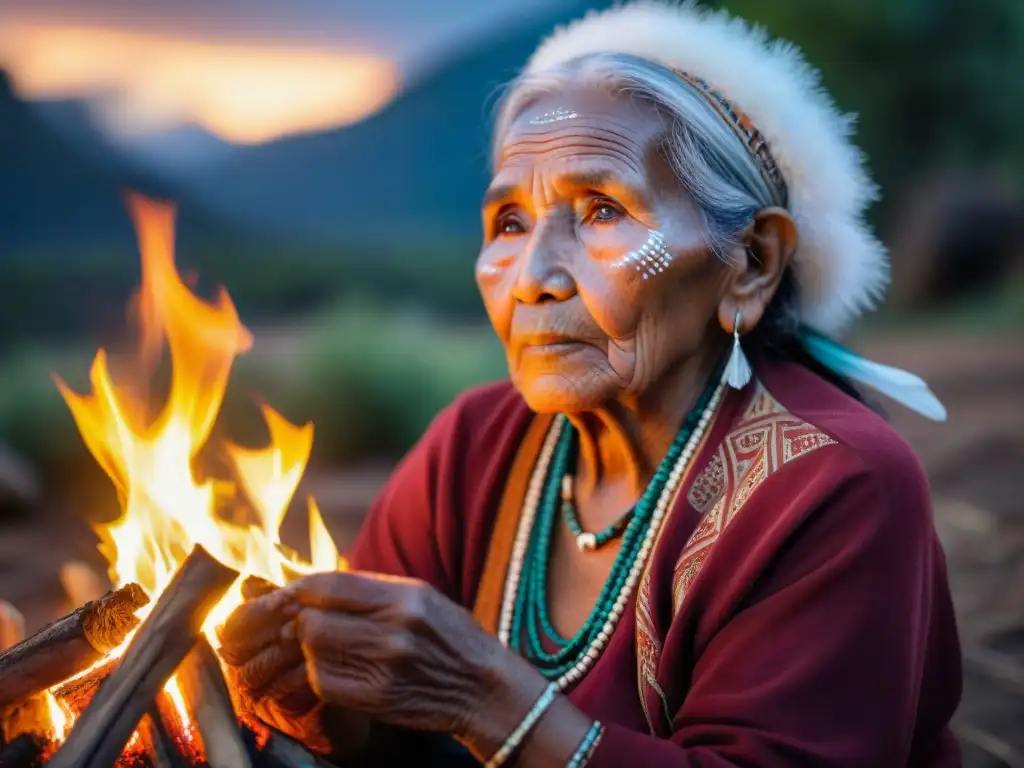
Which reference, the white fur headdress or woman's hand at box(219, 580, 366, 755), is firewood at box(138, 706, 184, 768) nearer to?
woman's hand at box(219, 580, 366, 755)

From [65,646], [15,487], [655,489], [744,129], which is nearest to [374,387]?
[15,487]

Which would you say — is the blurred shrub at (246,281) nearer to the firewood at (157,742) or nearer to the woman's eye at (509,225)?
the woman's eye at (509,225)

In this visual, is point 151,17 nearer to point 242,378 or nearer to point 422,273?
point 242,378

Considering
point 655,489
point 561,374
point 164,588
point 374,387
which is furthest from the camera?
point 374,387

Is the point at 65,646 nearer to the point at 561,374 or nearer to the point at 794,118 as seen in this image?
the point at 561,374

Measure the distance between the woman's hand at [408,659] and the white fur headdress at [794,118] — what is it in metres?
1.33

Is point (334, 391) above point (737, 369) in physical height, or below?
above

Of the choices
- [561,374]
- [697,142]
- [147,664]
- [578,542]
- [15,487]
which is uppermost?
[15,487]

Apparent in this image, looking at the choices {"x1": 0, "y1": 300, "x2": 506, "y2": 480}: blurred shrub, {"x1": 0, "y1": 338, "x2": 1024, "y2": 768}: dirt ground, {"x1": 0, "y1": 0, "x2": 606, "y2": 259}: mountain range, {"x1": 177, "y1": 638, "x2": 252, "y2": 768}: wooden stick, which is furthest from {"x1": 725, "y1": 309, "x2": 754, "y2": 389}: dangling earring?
{"x1": 0, "y1": 0, "x2": 606, "y2": 259}: mountain range

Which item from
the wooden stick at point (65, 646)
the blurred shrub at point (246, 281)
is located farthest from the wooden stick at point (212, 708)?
the blurred shrub at point (246, 281)

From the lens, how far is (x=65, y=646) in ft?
6.53

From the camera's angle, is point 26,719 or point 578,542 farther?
point 578,542

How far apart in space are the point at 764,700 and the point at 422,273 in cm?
1298

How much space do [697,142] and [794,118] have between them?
0.96 ft
